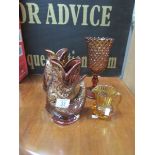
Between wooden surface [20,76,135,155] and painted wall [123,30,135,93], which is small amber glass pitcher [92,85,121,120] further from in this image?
painted wall [123,30,135,93]

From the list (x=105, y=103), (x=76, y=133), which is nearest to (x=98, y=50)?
(x=105, y=103)

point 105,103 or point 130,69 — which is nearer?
point 105,103

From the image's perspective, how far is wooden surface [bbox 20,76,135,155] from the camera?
51 centimetres

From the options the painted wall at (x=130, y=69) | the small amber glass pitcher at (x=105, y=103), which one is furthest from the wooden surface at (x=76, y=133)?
the painted wall at (x=130, y=69)

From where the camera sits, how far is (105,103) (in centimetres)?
65

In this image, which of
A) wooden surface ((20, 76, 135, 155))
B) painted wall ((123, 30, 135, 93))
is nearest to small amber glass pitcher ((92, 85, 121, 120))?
wooden surface ((20, 76, 135, 155))

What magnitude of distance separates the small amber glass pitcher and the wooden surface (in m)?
0.02

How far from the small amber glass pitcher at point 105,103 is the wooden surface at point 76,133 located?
0.07 feet

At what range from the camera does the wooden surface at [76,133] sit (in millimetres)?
510

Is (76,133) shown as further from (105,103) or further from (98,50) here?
(98,50)

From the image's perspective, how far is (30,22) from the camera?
0.85m

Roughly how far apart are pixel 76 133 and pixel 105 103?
0.15 m
